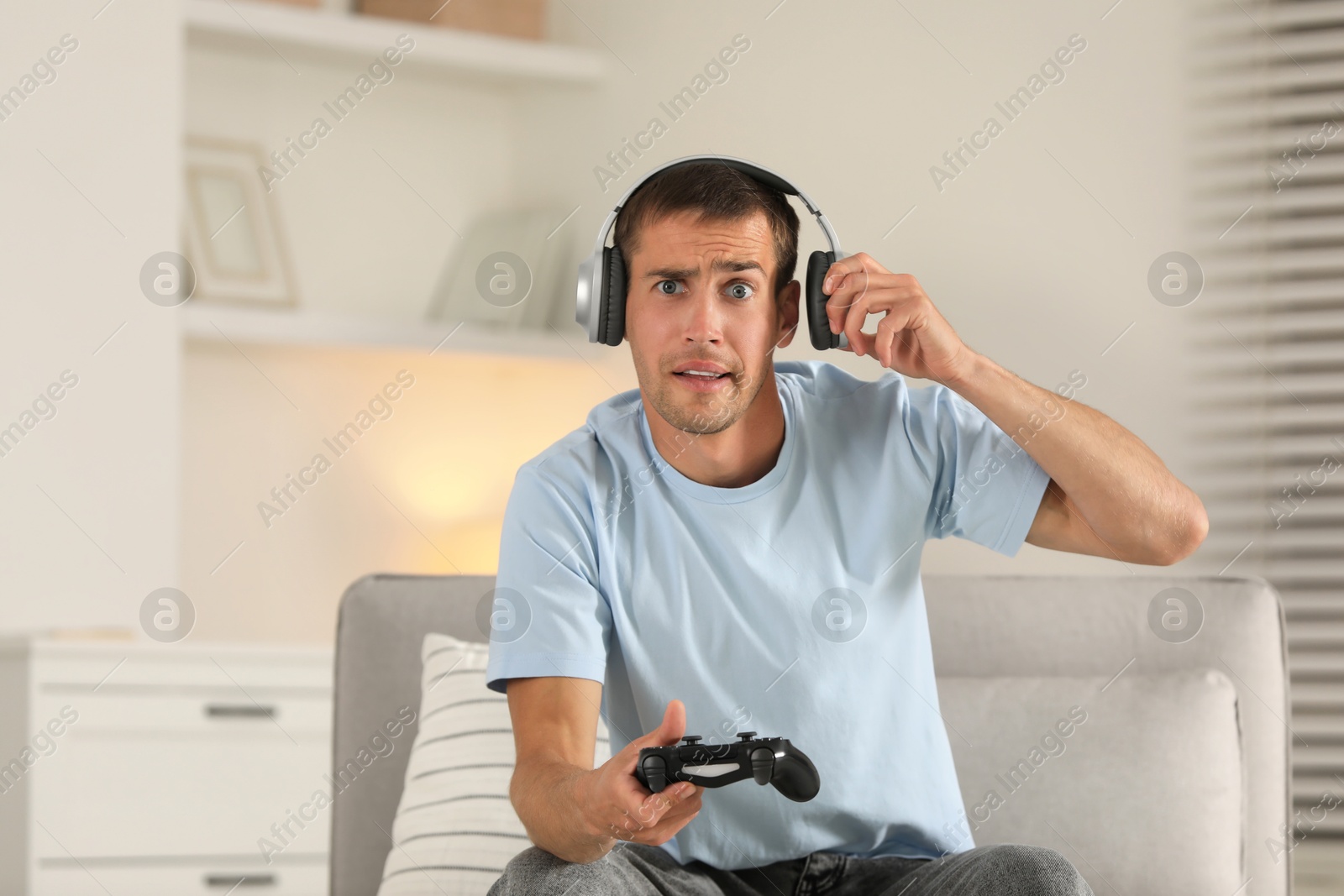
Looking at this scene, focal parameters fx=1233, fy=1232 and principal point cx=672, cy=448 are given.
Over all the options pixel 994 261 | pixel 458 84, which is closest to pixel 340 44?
pixel 458 84

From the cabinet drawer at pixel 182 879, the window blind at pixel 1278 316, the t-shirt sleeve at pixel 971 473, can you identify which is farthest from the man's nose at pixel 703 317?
the cabinet drawer at pixel 182 879

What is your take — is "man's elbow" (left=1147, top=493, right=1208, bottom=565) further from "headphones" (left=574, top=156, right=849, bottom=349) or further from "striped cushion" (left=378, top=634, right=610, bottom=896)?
"striped cushion" (left=378, top=634, right=610, bottom=896)

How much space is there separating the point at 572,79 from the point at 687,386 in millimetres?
1973

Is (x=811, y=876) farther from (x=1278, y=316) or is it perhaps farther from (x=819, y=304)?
(x=1278, y=316)

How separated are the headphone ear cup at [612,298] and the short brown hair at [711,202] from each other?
0.02 meters

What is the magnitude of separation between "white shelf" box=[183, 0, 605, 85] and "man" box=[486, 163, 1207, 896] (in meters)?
1.77

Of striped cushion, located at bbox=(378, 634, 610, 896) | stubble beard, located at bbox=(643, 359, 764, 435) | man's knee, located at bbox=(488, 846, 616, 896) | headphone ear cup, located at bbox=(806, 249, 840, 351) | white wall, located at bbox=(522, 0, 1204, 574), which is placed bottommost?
man's knee, located at bbox=(488, 846, 616, 896)

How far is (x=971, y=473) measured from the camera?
135 centimetres

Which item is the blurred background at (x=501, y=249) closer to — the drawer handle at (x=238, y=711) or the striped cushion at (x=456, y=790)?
the drawer handle at (x=238, y=711)

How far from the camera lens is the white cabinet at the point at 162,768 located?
90.9 inches

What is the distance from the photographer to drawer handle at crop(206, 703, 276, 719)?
2432 millimetres

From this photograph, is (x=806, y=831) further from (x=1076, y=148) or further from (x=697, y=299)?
(x=1076, y=148)

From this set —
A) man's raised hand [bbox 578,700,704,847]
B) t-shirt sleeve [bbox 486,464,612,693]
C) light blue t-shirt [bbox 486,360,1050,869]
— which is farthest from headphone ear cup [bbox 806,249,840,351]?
man's raised hand [bbox 578,700,704,847]

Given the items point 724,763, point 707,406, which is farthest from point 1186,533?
point 724,763
